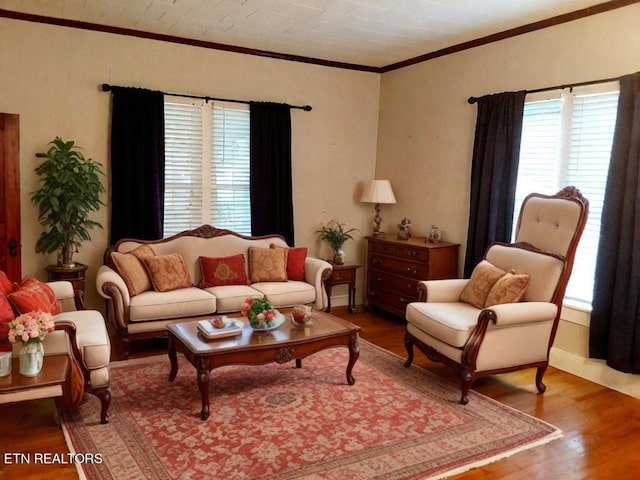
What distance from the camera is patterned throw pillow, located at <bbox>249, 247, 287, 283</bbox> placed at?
5.18m

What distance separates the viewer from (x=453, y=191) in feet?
18.0

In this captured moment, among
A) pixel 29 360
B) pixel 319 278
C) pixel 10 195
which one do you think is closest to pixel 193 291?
pixel 319 278

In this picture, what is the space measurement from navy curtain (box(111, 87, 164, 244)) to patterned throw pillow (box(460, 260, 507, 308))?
119 inches

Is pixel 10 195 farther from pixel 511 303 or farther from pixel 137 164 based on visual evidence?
pixel 511 303

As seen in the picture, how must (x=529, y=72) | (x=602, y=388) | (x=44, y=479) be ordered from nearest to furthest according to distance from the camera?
(x=44, y=479), (x=602, y=388), (x=529, y=72)

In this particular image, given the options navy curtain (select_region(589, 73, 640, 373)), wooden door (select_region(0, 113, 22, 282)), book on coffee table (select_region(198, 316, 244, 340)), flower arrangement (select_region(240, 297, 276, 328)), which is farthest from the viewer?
wooden door (select_region(0, 113, 22, 282))

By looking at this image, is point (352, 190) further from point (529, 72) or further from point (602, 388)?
point (602, 388)

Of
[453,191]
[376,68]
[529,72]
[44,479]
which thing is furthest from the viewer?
[376,68]

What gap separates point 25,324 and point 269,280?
2.63 meters

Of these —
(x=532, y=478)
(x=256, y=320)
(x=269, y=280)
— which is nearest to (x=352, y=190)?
(x=269, y=280)

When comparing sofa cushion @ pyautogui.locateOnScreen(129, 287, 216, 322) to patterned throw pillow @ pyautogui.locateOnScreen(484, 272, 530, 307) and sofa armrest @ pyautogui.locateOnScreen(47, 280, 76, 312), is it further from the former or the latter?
patterned throw pillow @ pyautogui.locateOnScreen(484, 272, 530, 307)

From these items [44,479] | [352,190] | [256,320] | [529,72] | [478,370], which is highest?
[529,72]

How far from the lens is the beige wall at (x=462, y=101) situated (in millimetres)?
4023

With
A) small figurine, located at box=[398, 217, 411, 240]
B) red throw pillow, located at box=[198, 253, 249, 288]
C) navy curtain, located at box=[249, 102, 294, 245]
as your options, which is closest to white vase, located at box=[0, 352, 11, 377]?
red throw pillow, located at box=[198, 253, 249, 288]
